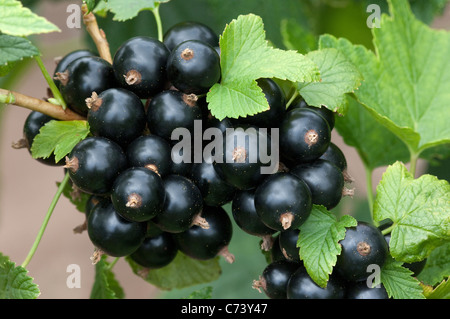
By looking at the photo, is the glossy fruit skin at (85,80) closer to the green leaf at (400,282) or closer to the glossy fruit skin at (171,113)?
the glossy fruit skin at (171,113)

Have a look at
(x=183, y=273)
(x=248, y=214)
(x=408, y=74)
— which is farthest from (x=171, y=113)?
(x=408, y=74)

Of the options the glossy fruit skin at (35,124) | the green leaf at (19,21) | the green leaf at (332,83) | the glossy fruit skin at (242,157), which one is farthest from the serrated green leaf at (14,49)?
the green leaf at (332,83)

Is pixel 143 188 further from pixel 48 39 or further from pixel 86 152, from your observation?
pixel 48 39

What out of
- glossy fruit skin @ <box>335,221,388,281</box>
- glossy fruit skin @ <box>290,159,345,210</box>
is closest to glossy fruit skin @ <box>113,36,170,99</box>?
glossy fruit skin @ <box>290,159,345,210</box>

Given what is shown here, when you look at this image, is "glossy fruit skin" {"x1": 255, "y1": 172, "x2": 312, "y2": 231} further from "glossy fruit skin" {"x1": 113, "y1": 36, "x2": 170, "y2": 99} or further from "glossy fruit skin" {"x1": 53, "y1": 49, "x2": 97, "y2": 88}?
"glossy fruit skin" {"x1": 53, "y1": 49, "x2": 97, "y2": 88}

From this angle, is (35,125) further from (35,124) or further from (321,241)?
(321,241)

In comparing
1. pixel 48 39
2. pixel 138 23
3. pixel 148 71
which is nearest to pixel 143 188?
pixel 148 71
